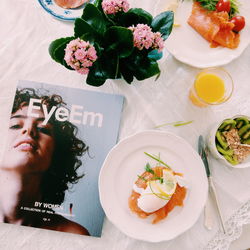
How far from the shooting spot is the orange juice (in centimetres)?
83

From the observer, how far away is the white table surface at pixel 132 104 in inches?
32.7

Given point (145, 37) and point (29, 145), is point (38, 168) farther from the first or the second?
point (145, 37)

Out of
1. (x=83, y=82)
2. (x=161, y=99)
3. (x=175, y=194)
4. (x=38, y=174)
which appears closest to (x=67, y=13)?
(x=83, y=82)

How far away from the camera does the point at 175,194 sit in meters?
0.80

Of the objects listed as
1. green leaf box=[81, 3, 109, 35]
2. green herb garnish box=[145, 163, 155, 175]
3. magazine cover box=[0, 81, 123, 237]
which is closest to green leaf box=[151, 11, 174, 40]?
green leaf box=[81, 3, 109, 35]

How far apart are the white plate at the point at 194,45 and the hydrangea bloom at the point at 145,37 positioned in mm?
203

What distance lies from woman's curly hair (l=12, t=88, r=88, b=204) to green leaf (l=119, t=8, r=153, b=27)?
12.3 inches

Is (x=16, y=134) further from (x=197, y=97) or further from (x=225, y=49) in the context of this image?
(x=225, y=49)

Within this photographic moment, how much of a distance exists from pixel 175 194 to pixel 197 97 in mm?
277

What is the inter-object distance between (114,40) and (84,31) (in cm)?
7

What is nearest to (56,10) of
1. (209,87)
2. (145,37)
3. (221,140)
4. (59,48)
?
(59,48)

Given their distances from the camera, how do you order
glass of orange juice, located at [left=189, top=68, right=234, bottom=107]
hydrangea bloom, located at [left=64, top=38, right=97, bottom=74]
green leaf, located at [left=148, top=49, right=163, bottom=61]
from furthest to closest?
glass of orange juice, located at [left=189, top=68, right=234, bottom=107] → green leaf, located at [left=148, top=49, right=163, bottom=61] → hydrangea bloom, located at [left=64, top=38, right=97, bottom=74]

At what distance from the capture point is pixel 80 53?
0.59 metres

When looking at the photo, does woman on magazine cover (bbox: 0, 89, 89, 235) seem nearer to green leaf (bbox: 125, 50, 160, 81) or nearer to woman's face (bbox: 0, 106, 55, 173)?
woman's face (bbox: 0, 106, 55, 173)
